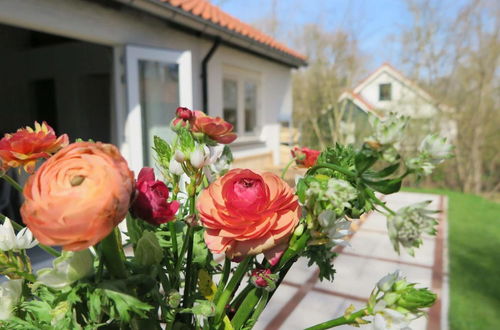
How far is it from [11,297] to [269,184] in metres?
0.38

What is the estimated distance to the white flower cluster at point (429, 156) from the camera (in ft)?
1.21

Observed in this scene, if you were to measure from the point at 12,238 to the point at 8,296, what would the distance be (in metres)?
0.08

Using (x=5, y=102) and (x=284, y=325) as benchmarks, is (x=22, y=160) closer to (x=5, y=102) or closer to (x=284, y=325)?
(x=284, y=325)

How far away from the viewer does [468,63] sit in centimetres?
1123

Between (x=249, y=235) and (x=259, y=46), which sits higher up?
(x=259, y=46)

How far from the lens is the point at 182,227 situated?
608 mm

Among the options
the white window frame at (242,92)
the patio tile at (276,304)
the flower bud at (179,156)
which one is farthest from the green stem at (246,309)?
the white window frame at (242,92)

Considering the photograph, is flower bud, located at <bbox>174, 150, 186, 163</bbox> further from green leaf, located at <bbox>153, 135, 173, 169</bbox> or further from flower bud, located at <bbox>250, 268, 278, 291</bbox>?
flower bud, located at <bbox>250, 268, 278, 291</bbox>

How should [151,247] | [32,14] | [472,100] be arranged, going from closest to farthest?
1. [151,247]
2. [32,14]
3. [472,100]

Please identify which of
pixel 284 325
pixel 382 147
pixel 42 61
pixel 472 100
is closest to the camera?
pixel 382 147

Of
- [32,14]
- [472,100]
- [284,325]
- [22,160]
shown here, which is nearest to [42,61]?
[32,14]

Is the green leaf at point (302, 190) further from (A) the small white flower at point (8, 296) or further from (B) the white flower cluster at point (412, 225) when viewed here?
(A) the small white flower at point (8, 296)

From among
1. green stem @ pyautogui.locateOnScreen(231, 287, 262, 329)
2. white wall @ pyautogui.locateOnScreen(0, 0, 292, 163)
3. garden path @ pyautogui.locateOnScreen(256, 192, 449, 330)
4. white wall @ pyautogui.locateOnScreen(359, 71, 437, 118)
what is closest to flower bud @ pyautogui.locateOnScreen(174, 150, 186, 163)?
green stem @ pyautogui.locateOnScreen(231, 287, 262, 329)

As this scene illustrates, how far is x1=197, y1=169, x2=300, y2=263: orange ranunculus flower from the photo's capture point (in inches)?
17.2
